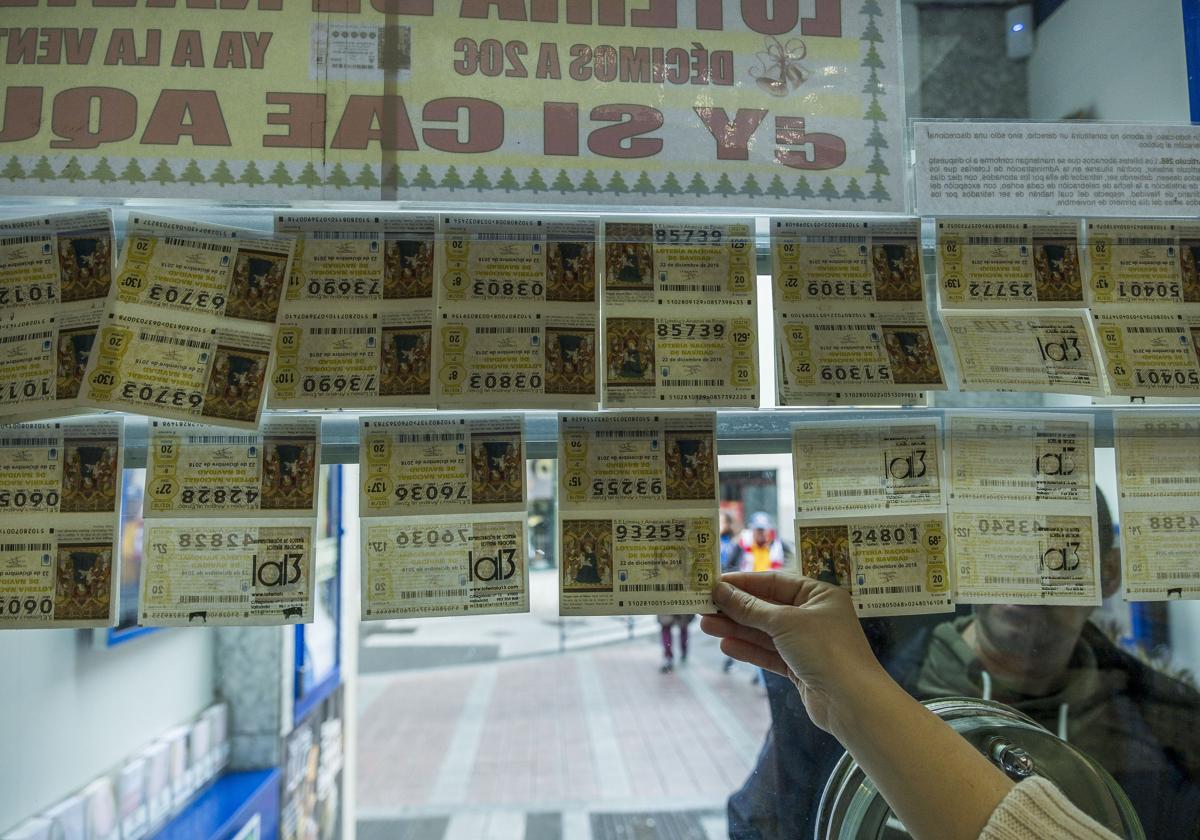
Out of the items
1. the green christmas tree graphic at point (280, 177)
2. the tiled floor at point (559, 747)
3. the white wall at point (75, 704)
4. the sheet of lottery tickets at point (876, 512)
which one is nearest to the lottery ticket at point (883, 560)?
the sheet of lottery tickets at point (876, 512)

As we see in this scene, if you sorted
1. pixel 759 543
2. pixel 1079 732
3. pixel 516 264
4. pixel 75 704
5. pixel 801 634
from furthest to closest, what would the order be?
pixel 759 543 → pixel 75 704 → pixel 1079 732 → pixel 516 264 → pixel 801 634

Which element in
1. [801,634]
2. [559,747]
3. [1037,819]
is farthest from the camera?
[559,747]

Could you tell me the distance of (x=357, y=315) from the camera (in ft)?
2.46

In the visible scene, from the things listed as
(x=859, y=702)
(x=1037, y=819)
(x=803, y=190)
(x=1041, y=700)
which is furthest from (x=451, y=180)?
(x=1041, y=700)

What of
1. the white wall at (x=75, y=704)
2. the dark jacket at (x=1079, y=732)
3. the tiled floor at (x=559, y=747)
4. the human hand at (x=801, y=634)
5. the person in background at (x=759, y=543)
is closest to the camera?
the human hand at (x=801, y=634)

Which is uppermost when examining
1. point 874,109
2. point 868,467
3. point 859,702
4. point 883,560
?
point 874,109

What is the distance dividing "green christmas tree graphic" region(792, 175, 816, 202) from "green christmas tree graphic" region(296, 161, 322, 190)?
0.50m

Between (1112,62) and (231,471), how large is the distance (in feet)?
3.61

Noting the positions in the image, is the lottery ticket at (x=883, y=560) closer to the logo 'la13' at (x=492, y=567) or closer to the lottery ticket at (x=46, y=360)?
the logo 'la13' at (x=492, y=567)

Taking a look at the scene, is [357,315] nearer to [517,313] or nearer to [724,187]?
[517,313]

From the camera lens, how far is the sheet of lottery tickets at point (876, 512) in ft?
2.53

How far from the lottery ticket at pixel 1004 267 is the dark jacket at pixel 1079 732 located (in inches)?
18.5

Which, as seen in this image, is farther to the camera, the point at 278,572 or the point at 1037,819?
the point at 278,572

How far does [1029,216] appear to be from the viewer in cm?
81
